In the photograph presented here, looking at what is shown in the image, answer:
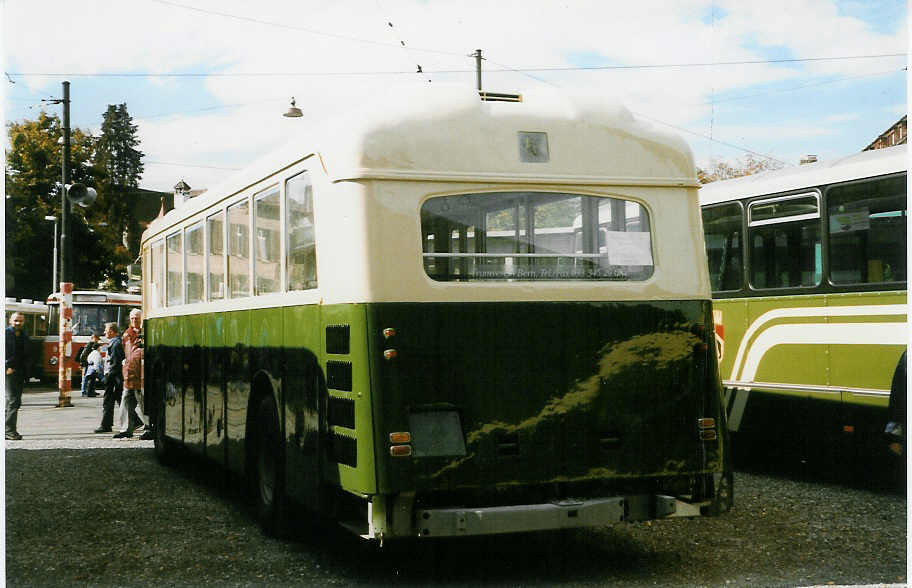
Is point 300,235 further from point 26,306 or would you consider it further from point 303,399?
point 26,306

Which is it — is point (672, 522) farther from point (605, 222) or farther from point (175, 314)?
point (175, 314)

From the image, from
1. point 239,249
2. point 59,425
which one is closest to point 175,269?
point 239,249

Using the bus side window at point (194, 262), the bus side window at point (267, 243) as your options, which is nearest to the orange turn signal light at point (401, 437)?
the bus side window at point (267, 243)

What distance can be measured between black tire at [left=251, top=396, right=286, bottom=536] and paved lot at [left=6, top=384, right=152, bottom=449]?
7.60 m

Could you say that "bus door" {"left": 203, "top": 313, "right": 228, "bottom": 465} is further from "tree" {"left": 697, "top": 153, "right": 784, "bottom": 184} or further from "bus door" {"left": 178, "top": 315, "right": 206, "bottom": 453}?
"tree" {"left": 697, "top": 153, "right": 784, "bottom": 184}

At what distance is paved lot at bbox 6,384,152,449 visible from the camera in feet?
53.8

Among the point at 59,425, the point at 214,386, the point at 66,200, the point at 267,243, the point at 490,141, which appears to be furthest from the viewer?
the point at 66,200

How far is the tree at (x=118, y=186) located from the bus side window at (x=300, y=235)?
2396 cm

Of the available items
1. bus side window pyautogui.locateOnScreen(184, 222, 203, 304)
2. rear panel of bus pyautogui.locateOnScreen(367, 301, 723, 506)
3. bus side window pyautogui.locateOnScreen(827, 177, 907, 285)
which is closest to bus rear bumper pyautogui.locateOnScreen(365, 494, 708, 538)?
rear panel of bus pyautogui.locateOnScreen(367, 301, 723, 506)

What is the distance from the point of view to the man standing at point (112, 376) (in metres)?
18.4

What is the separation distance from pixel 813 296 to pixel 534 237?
500cm

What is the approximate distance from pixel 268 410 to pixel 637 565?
2862mm

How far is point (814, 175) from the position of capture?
37.2ft

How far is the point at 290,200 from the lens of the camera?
789cm
